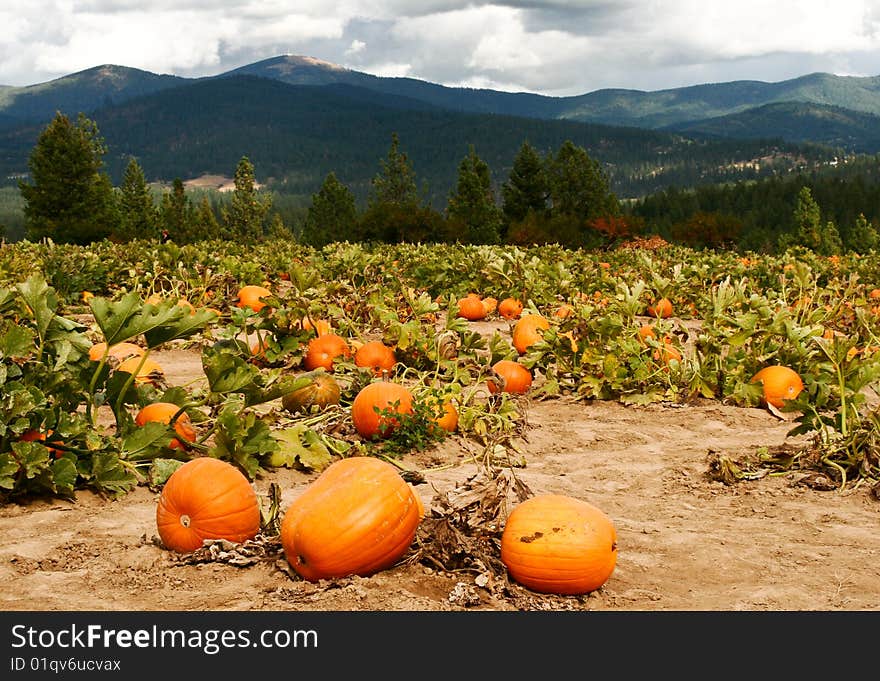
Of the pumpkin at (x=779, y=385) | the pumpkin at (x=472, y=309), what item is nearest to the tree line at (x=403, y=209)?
the pumpkin at (x=472, y=309)

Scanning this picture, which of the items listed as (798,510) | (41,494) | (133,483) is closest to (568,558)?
(798,510)

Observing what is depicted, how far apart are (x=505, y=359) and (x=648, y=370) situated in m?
1.25

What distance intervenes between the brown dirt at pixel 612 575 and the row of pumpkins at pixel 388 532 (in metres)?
0.08

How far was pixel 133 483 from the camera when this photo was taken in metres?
4.61

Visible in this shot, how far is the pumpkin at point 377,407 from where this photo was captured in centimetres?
571

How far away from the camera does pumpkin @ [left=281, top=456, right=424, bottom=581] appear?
333cm

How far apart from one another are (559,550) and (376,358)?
13.1 ft

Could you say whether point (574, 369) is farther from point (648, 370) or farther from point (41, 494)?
point (41, 494)

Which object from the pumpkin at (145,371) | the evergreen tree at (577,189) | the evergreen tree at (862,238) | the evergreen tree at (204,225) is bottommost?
the evergreen tree at (862,238)

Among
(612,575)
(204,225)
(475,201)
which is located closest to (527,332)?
(612,575)

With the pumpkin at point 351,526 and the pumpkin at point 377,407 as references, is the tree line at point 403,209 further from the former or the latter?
the pumpkin at point 351,526

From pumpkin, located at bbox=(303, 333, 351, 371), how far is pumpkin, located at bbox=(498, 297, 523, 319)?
4.49 meters

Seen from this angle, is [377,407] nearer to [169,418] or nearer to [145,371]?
[169,418]

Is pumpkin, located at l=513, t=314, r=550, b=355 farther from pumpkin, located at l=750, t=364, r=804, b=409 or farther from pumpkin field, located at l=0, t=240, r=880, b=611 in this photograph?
pumpkin, located at l=750, t=364, r=804, b=409
